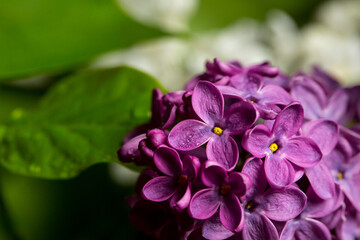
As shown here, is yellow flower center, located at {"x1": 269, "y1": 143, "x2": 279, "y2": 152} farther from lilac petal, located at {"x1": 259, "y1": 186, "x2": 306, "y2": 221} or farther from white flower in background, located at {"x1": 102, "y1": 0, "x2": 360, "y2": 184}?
white flower in background, located at {"x1": 102, "y1": 0, "x2": 360, "y2": 184}

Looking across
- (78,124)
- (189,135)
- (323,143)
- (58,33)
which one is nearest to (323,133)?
(323,143)

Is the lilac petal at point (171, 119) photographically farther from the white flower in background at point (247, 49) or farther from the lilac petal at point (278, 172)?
the white flower in background at point (247, 49)

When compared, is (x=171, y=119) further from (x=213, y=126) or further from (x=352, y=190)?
(x=352, y=190)

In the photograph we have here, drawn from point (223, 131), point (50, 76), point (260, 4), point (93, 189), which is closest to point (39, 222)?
point (93, 189)

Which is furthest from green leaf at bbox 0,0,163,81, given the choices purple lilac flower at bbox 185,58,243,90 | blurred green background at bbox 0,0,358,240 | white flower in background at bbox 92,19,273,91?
purple lilac flower at bbox 185,58,243,90

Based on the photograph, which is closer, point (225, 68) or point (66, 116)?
point (225, 68)

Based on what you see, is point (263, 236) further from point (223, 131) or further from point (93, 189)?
point (93, 189)

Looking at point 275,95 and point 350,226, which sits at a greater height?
point 275,95
